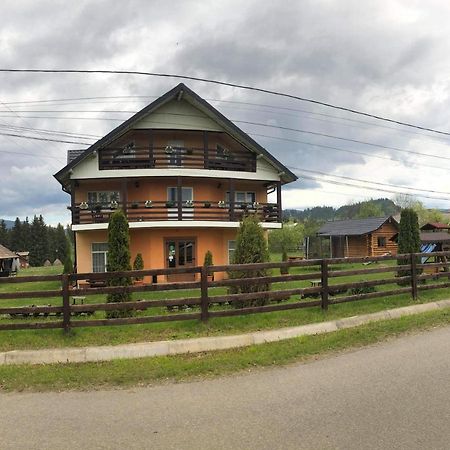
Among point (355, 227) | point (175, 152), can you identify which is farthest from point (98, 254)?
point (355, 227)

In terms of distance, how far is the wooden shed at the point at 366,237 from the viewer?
134 feet

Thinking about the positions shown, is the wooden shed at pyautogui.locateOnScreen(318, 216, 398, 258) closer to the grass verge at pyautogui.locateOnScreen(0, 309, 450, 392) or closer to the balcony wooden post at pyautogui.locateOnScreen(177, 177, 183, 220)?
the balcony wooden post at pyautogui.locateOnScreen(177, 177, 183, 220)

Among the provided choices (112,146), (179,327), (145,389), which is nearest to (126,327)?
(179,327)

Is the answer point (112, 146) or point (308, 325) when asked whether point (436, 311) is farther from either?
point (112, 146)

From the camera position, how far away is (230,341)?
26.4 ft

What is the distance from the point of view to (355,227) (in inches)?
1706

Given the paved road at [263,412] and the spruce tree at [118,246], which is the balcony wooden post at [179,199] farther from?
the paved road at [263,412]

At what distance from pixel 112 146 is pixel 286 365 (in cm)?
1937

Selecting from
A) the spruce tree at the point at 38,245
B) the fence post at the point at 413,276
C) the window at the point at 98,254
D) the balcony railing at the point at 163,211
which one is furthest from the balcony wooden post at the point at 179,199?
the spruce tree at the point at 38,245

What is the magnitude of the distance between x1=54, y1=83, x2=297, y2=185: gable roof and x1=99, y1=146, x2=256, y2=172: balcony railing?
719 mm

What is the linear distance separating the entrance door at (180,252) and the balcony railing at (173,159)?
3.98 metres

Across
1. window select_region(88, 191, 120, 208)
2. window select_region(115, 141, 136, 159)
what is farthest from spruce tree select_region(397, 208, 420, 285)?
window select_region(88, 191, 120, 208)

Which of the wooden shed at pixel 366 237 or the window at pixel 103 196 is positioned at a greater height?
the window at pixel 103 196

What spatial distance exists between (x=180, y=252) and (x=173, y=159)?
16.3 feet
